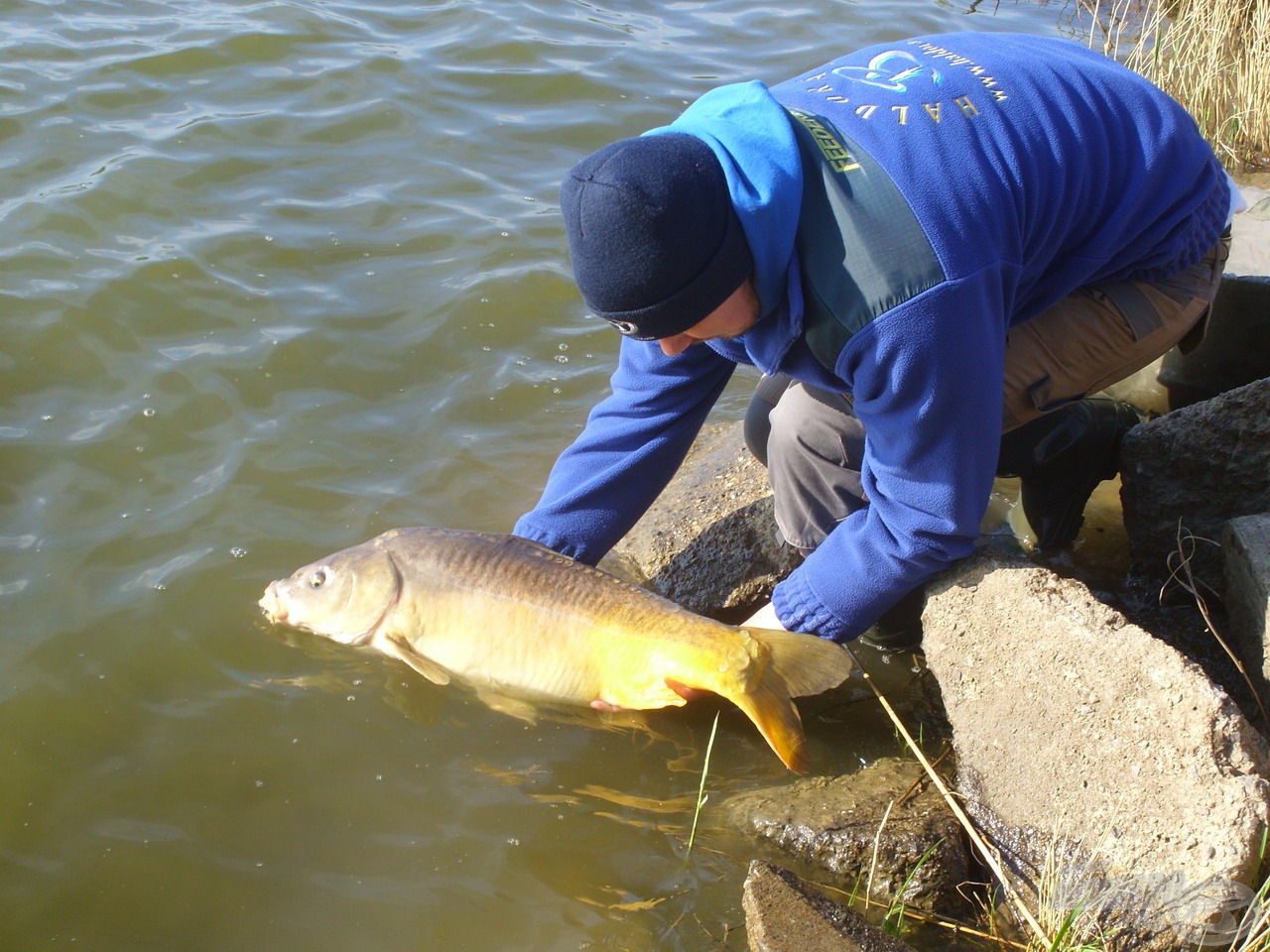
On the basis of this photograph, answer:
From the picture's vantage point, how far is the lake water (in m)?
3.21

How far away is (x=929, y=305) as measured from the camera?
103 inches

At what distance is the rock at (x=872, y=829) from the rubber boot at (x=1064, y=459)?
1.11 m

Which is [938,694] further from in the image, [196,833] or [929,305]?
[196,833]

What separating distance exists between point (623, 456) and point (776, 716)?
99 centimetres

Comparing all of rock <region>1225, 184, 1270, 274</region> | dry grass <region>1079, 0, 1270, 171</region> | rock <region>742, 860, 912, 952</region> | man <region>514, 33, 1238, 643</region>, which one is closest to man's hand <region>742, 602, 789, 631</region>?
man <region>514, 33, 1238, 643</region>

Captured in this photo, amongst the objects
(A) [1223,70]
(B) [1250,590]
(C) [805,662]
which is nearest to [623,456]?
(C) [805,662]

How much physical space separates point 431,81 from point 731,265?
565 centimetres

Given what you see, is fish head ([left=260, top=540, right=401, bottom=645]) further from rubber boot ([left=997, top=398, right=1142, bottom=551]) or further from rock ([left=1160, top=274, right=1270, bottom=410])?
rock ([left=1160, top=274, right=1270, bottom=410])

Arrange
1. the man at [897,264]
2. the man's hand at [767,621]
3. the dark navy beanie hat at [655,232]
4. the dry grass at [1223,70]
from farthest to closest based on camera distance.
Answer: the dry grass at [1223,70]
the man's hand at [767,621]
the man at [897,264]
the dark navy beanie hat at [655,232]

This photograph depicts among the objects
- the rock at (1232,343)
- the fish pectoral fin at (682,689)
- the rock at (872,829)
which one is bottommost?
the rock at (872,829)

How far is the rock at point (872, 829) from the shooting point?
307cm

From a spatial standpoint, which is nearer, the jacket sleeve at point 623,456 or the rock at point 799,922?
the rock at point 799,922

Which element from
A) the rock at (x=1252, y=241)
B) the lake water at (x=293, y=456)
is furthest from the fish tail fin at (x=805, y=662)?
the rock at (x=1252, y=241)

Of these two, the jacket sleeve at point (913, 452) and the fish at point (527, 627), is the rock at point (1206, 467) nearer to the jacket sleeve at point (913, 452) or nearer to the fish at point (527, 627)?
the jacket sleeve at point (913, 452)
